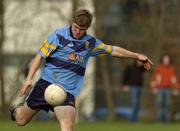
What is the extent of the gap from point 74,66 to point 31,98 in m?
0.74

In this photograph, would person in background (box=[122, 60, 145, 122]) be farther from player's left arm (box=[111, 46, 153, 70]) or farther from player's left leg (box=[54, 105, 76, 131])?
→ player's left leg (box=[54, 105, 76, 131])

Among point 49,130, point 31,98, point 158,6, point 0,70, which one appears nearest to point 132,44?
point 158,6

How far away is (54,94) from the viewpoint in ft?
33.9

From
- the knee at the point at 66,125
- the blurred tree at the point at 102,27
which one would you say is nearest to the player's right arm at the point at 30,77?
the knee at the point at 66,125

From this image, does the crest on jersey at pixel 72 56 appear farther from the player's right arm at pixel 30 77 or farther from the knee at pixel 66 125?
the knee at pixel 66 125

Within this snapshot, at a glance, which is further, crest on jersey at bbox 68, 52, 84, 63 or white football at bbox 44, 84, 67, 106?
crest on jersey at bbox 68, 52, 84, 63

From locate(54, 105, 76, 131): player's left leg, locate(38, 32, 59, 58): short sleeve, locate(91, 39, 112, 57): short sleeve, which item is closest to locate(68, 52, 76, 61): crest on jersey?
locate(38, 32, 59, 58): short sleeve

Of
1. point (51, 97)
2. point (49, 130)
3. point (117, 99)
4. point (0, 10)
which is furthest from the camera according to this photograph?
point (117, 99)

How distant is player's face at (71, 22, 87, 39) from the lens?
408 inches

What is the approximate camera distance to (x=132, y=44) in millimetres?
30328

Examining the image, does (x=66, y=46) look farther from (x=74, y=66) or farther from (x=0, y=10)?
(x=0, y=10)

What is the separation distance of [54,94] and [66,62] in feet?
1.73

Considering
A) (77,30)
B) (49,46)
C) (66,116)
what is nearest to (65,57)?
(49,46)

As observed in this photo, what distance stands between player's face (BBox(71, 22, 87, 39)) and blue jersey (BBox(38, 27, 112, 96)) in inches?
2.4
